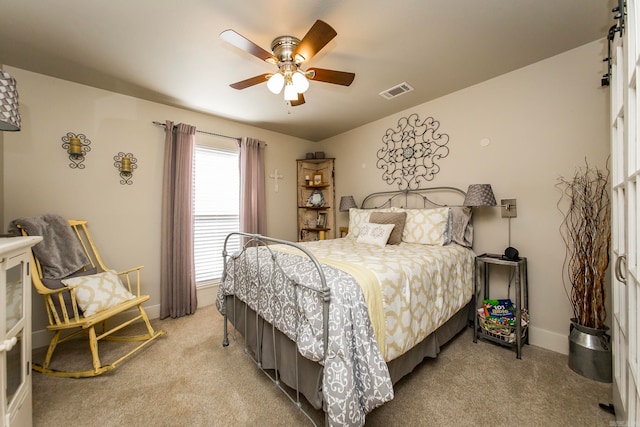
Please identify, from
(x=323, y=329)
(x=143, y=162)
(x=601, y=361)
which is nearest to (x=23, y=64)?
(x=143, y=162)

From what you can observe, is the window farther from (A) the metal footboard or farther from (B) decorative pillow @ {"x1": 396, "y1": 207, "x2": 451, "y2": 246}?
(B) decorative pillow @ {"x1": 396, "y1": 207, "x2": 451, "y2": 246}

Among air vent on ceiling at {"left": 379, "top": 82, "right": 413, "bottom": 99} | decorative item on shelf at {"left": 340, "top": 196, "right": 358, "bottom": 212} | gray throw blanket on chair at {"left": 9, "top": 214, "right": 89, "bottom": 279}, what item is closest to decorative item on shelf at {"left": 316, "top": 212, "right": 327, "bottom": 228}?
decorative item on shelf at {"left": 340, "top": 196, "right": 358, "bottom": 212}

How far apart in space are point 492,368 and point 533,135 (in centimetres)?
206

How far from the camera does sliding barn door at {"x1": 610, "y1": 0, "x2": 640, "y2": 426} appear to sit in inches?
38.0

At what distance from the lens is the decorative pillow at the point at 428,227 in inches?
97.3

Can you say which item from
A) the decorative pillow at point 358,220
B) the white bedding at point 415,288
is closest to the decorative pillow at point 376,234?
the decorative pillow at point 358,220

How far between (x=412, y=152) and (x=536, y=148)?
4.03 feet

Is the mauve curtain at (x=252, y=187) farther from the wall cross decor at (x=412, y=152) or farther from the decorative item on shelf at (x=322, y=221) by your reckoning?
the wall cross decor at (x=412, y=152)

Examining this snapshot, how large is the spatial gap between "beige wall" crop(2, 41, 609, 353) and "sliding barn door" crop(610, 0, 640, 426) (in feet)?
2.48

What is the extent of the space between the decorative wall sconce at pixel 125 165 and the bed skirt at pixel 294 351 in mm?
1804

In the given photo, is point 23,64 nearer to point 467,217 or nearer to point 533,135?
point 467,217

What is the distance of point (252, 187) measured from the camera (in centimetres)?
355

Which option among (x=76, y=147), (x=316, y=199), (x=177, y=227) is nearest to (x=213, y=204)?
(x=177, y=227)

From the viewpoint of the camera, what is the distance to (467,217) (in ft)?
8.25
